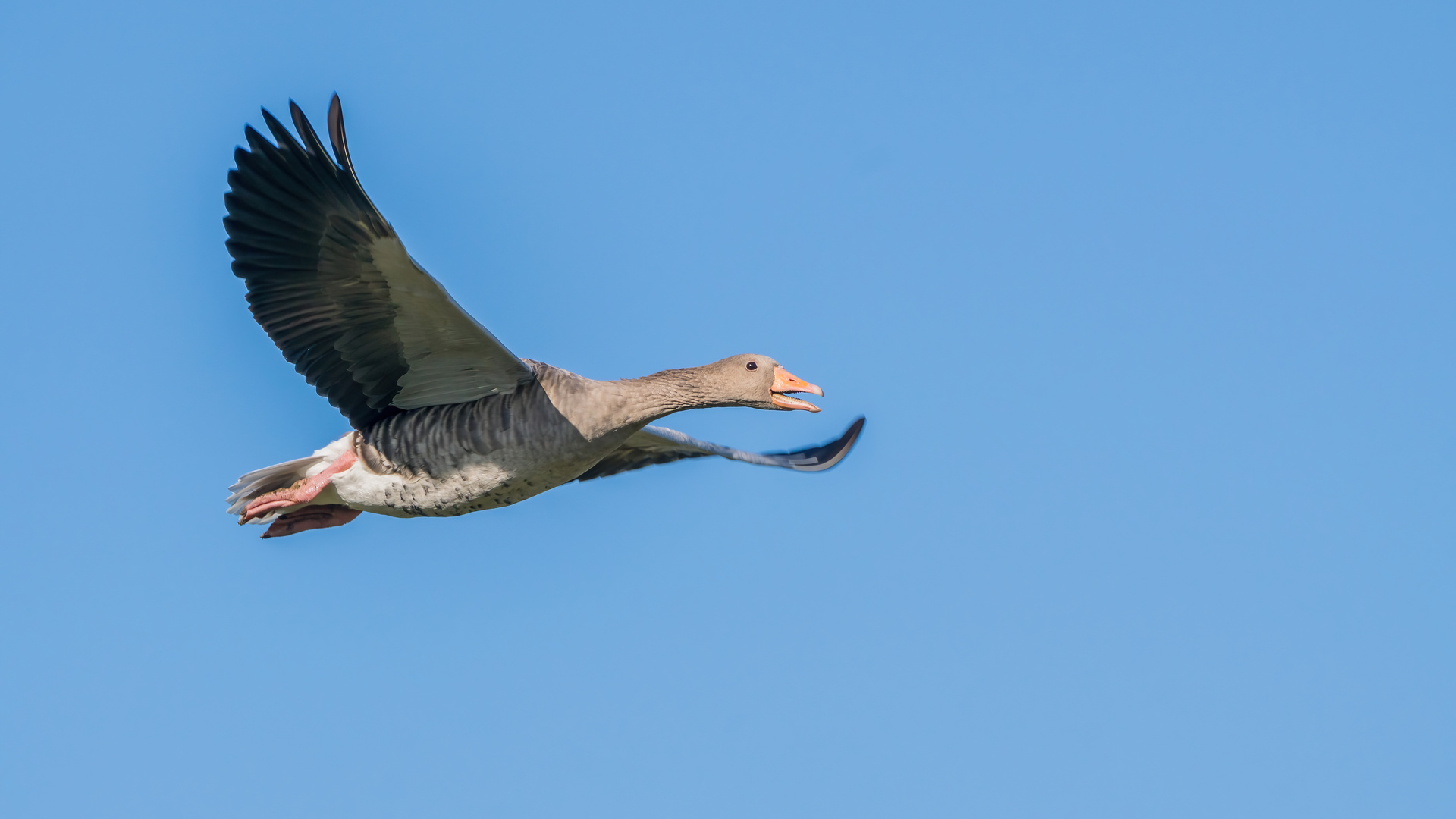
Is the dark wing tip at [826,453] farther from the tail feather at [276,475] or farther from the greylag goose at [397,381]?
the tail feather at [276,475]

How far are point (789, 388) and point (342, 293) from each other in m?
3.94

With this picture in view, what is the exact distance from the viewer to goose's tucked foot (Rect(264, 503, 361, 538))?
1173cm

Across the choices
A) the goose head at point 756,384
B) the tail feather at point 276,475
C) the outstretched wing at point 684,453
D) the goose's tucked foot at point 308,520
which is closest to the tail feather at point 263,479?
the tail feather at point 276,475

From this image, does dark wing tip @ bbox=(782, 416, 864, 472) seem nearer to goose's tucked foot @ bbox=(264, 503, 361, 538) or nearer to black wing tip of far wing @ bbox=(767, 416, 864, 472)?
black wing tip of far wing @ bbox=(767, 416, 864, 472)

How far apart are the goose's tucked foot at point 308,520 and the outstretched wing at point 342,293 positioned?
1322 millimetres

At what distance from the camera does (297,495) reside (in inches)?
421

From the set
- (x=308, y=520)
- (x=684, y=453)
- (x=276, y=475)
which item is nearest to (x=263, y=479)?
(x=276, y=475)

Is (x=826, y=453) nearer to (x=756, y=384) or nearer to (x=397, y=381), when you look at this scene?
(x=756, y=384)

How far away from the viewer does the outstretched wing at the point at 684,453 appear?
13.0m

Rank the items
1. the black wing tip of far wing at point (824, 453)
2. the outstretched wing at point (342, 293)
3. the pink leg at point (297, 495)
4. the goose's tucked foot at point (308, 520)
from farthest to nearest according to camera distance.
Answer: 1. the black wing tip of far wing at point (824, 453)
2. the goose's tucked foot at point (308, 520)
3. the pink leg at point (297, 495)
4. the outstretched wing at point (342, 293)

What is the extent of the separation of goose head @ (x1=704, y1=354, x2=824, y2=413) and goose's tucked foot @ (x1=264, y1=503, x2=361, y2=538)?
12.7 feet

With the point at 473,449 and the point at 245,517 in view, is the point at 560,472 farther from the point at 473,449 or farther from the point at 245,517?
the point at 245,517

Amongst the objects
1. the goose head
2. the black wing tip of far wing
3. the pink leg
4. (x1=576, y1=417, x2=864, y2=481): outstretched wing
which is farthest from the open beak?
the pink leg

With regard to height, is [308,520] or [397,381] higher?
[397,381]
